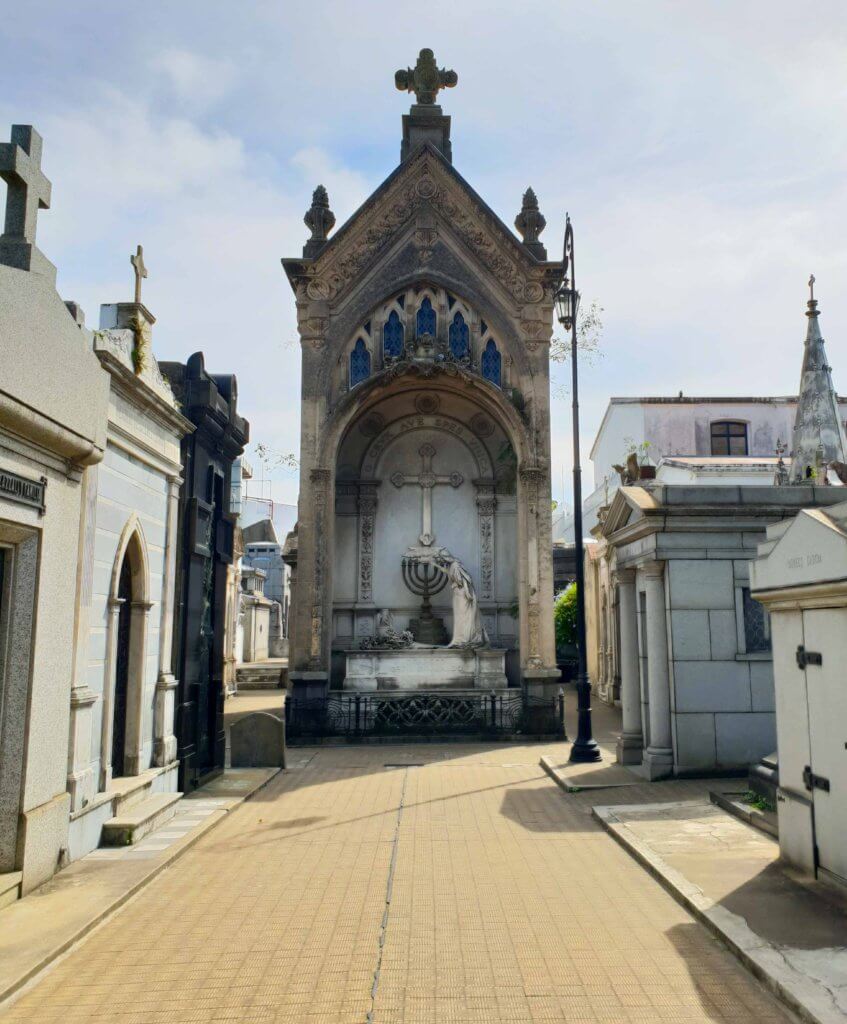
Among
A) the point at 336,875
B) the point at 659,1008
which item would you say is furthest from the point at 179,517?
the point at 659,1008

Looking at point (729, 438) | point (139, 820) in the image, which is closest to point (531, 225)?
point (139, 820)

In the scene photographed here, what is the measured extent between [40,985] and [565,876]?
4.29m

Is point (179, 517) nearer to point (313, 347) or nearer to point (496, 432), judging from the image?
point (313, 347)

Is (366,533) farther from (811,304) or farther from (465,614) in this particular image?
(811,304)

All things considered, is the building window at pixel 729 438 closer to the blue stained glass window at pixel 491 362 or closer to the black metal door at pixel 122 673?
the blue stained glass window at pixel 491 362

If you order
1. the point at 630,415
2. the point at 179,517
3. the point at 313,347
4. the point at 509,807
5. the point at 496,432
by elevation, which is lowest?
the point at 509,807

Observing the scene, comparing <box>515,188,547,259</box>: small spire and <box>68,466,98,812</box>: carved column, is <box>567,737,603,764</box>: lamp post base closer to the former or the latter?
<box>68,466,98,812</box>: carved column

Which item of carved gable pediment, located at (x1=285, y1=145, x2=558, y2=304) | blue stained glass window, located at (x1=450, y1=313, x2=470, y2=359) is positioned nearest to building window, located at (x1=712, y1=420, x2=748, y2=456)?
carved gable pediment, located at (x1=285, y1=145, x2=558, y2=304)

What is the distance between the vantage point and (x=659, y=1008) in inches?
188

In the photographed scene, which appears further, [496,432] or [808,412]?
[808,412]

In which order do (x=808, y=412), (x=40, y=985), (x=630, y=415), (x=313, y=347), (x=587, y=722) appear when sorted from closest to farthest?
1. (x=40, y=985)
2. (x=587, y=722)
3. (x=313, y=347)
4. (x=808, y=412)
5. (x=630, y=415)

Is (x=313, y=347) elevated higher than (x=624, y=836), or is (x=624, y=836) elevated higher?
(x=313, y=347)

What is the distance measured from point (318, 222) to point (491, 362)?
5292 millimetres

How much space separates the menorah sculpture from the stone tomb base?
1193 mm
